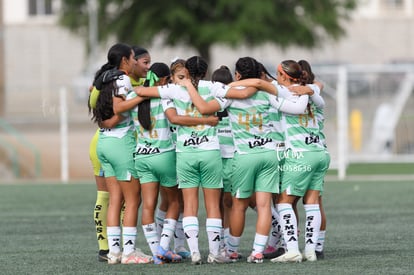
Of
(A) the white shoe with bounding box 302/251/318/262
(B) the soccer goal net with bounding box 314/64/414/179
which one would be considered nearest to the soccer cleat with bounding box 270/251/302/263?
(A) the white shoe with bounding box 302/251/318/262

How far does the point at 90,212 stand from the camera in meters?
17.0

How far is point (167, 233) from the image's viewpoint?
1077cm

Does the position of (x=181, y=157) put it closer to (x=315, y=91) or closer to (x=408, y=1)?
(x=315, y=91)

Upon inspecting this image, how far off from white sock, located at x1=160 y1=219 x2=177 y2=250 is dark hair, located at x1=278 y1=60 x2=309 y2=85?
1.76m

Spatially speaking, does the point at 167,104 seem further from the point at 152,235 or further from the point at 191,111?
the point at 152,235

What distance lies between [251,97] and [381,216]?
5.43 m

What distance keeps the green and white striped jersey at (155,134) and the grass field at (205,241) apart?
1.09 meters

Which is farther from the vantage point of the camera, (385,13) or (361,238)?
(385,13)

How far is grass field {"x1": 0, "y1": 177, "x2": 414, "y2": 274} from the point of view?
10.3 metres

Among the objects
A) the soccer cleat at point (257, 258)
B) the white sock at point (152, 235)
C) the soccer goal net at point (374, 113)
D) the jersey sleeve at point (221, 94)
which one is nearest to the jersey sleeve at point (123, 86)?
the jersey sleeve at point (221, 94)

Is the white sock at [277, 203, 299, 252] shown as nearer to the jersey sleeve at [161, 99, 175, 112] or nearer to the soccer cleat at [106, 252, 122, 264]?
the jersey sleeve at [161, 99, 175, 112]

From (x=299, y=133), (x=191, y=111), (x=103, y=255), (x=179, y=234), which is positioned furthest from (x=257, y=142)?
(x=103, y=255)

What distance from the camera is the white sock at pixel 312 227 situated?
10742 millimetres

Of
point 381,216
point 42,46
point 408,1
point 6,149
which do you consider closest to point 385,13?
point 408,1
